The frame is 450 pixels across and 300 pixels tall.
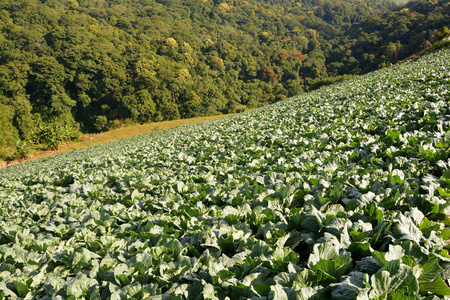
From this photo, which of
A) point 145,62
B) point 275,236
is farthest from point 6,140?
point 145,62

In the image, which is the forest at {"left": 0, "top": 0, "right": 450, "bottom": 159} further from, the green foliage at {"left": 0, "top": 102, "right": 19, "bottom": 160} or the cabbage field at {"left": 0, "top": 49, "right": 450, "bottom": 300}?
the cabbage field at {"left": 0, "top": 49, "right": 450, "bottom": 300}

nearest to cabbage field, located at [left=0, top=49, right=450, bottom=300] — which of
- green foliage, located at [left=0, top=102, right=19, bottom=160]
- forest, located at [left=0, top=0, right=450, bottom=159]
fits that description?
green foliage, located at [left=0, top=102, right=19, bottom=160]

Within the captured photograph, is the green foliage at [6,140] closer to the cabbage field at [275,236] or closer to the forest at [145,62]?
the forest at [145,62]

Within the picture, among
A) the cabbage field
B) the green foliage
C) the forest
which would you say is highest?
the forest

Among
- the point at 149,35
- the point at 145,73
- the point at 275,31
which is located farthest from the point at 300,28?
the point at 145,73

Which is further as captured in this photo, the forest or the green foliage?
the forest

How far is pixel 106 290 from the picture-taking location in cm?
271

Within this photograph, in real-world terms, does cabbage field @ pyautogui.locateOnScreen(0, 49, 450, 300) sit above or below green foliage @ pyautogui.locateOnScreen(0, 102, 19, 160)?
below

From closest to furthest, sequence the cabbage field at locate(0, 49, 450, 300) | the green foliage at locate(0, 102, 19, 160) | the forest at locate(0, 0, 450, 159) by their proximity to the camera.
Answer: the cabbage field at locate(0, 49, 450, 300) < the green foliage at locate(0, 102, 19, 160) < the forest at locate(0, 0, 450, 159)

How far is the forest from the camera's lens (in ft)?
242

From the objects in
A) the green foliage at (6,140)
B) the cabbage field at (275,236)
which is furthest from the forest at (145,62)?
the cabbage field at (275,236)

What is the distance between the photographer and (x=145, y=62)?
9112 cm

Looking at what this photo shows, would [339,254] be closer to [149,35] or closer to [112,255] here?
[112,255]

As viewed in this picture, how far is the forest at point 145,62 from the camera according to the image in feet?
242
